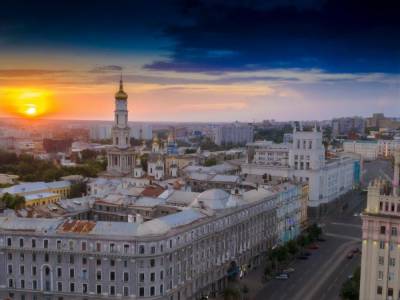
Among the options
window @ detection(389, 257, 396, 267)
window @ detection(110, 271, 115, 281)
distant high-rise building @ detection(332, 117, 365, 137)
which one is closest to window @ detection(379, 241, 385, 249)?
window @ detection(389, 257, 396, 267)

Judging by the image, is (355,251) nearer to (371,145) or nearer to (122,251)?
(122,251)

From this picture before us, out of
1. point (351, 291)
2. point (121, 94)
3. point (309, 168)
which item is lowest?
point (351, 291)

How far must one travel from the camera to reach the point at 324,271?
4281 cm

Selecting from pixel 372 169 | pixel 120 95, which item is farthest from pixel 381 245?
pixel 372 169

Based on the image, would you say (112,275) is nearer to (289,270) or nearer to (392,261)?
(392,261)

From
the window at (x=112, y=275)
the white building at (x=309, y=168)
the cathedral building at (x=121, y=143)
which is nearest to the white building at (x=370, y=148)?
the white building at (x=309, y=168)

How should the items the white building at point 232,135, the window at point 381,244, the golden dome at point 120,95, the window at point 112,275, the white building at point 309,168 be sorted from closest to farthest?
1. the window at point 381,244
2. the window at point 112,275
3. the white building at point 309,168
4. the golden dome at point 120,95
5. the white building at point 232,135

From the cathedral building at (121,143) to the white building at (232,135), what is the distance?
10932 cm

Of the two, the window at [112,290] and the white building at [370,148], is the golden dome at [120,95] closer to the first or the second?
the window at [112,290]

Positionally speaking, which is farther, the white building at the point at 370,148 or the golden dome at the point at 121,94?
the white building at the point at 370,148

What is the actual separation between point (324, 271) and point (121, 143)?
1552 inches

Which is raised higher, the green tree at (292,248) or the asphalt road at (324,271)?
the green tree at (292,248)

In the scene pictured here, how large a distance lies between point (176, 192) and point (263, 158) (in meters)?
44.1

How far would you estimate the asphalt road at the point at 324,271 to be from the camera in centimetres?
3738
